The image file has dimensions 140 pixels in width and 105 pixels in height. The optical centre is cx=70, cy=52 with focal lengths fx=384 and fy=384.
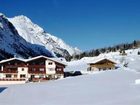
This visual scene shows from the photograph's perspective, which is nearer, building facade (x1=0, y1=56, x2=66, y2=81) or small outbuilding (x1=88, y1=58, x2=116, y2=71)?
Answer: building facade (x1=0, y1=56, x2=66, y2=81)

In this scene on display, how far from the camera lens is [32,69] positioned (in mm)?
93875

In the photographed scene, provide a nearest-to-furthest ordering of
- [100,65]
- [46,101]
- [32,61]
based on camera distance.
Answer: [46,101] < [32,61] < [100,65]

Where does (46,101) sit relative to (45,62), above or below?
below

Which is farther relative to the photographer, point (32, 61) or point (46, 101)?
point (32, 61)

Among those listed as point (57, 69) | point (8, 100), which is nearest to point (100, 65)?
point (57, 69)

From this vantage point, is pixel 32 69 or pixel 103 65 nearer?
pixel 32 69

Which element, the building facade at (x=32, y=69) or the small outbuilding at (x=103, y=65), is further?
the small outbuilding at (x=103, y=65)

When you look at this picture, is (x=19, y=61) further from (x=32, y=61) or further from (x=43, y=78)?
(x=43, y=78)

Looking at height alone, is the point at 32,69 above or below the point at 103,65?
below

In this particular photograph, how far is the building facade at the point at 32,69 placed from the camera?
306ft

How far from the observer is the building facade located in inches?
3674

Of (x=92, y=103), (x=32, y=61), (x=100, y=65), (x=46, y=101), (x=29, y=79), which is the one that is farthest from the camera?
(x=100, y=65)

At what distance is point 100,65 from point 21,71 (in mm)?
26128

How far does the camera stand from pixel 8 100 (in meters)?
43.0
